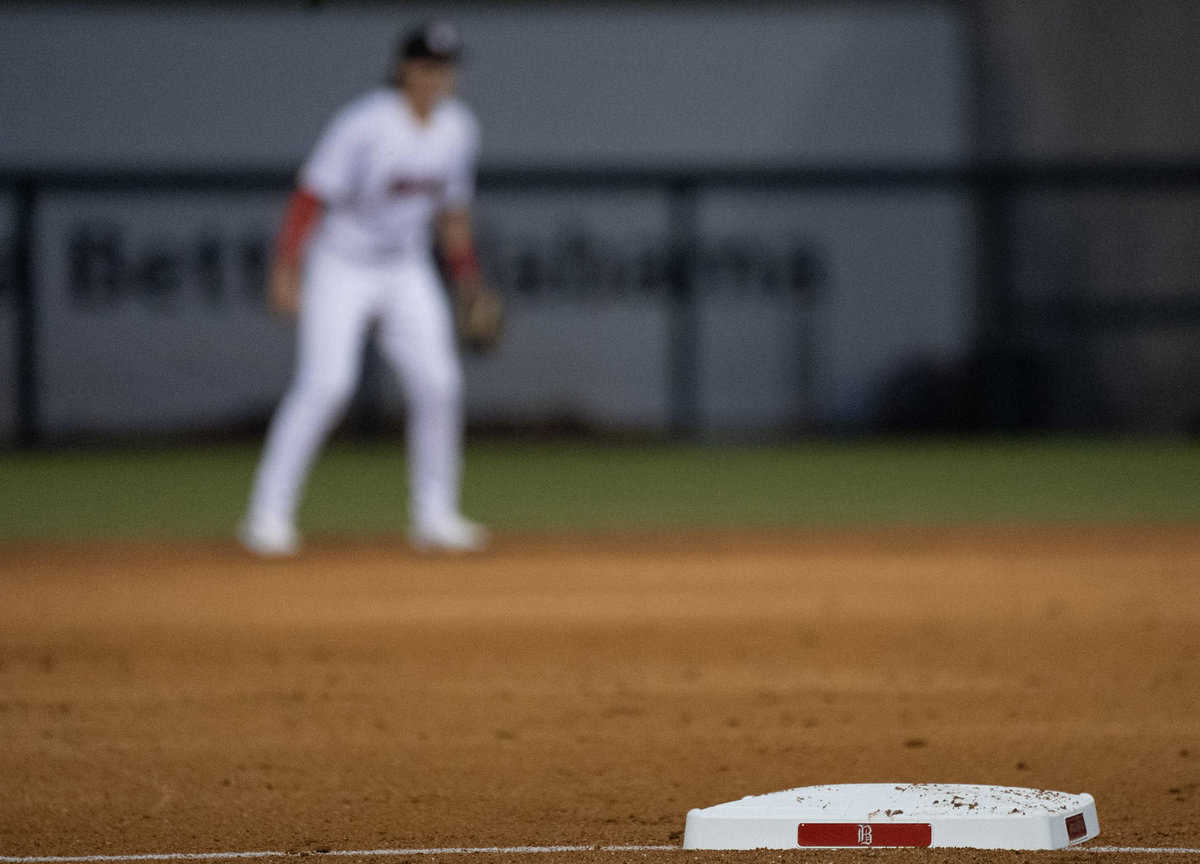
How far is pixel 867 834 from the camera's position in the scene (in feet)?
8.88

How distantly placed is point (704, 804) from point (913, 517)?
5.88 metres

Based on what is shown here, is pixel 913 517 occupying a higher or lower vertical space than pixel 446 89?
lower

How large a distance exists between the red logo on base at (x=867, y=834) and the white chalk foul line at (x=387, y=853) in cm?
20

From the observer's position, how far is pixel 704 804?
10.2 feet

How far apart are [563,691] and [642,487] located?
265 inches

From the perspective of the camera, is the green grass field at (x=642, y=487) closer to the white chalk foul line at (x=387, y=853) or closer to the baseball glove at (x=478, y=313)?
the baseball glove at (x=478, y=313)

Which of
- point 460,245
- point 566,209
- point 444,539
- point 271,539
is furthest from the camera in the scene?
point 566,209

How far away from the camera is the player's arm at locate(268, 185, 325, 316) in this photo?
7137 mm

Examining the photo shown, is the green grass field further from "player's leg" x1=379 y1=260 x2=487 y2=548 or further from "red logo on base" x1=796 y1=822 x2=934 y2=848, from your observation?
"red logo on base" x1=796 y1=822 x2=934 y2=848

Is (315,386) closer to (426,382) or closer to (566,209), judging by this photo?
(426,382)

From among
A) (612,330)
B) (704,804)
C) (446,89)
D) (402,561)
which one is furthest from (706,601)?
(612,330)

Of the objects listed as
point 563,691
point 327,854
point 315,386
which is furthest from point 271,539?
point 327,854

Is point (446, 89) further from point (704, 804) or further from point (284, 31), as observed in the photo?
point (284, 31)

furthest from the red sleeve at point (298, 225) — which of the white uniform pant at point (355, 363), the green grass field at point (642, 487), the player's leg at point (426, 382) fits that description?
the green grass field at point (642, 487)
